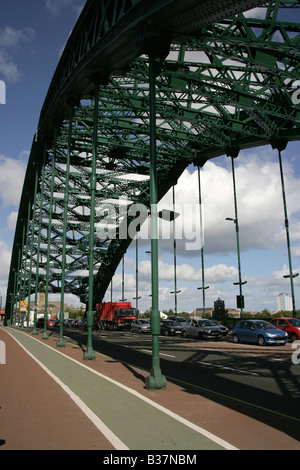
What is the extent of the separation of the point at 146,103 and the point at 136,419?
24873 millimetres

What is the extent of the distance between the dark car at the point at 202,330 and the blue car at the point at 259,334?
135 inches

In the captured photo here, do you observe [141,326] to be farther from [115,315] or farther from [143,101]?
[143,101]

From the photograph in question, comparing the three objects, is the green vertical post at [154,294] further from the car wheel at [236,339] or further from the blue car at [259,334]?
the car wheel at [236,339]

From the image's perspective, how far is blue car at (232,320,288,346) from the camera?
74.4 ft

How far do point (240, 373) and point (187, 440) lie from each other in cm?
785

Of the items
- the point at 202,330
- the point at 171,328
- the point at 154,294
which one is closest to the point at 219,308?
the point at 171,328

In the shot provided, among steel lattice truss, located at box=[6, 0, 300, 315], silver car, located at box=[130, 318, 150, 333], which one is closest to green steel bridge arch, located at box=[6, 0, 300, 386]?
steel lattice truss, located at box=[6, 0, 300, 315]

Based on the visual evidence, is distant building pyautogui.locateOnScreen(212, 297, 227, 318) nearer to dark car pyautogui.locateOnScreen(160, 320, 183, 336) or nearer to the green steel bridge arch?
dark car pyautogui.locateOnScreen(160, 320, 183, 336)

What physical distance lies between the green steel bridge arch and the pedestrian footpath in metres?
2.06

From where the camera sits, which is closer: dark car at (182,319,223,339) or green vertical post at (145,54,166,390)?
green vertical post at (145,54,166,390)

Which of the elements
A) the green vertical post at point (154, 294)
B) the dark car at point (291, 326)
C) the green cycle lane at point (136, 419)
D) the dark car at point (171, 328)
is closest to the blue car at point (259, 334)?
the dark car at point (291, 326)

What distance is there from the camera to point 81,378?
35.0 ft

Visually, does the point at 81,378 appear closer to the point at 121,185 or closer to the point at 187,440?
the point at 187,440
